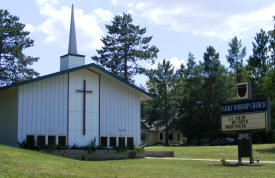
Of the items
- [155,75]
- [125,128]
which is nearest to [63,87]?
[125,128]

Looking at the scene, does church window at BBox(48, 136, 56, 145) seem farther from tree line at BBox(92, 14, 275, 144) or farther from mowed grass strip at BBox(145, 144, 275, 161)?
tree line at BBox(92, 14, 275, 144)

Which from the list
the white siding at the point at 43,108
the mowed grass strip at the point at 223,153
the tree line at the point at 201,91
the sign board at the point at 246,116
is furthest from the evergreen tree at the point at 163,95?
the sign board at the point at 246,116

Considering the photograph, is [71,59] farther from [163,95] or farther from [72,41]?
[163,95]

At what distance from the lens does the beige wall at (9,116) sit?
90.8 ft

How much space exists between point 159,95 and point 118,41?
15.1 meters

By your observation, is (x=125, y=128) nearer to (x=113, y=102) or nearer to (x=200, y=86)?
(x=113, y=102)

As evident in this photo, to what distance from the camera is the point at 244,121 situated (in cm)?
2305

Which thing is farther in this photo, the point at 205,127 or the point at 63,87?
the point at 205,127

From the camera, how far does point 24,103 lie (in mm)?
27484

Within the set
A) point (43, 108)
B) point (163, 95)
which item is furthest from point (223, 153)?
point (163, 95)

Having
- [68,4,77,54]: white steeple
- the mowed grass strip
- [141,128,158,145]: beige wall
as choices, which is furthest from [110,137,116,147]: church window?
[141,128,158,145]: beige wall

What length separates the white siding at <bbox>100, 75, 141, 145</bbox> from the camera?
102 ft

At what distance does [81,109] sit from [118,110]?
3.13 m

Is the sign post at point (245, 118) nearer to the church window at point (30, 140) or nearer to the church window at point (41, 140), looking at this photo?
the church window at point (41, 140)
